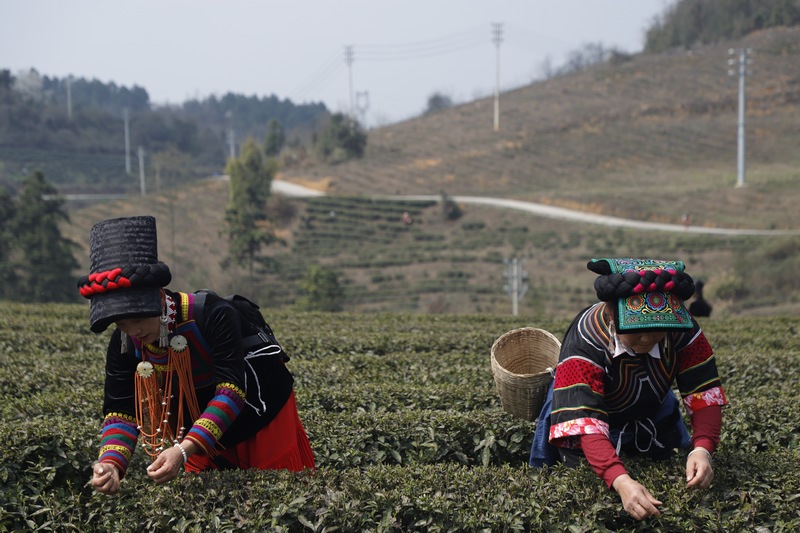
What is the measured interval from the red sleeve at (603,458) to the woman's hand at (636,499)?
0.05 m

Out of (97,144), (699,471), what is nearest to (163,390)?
(699,471)

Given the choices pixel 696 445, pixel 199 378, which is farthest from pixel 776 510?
pixel 199 378

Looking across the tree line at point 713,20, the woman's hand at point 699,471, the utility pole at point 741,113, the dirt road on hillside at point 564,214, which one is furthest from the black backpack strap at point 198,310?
the tree line at point 713,20

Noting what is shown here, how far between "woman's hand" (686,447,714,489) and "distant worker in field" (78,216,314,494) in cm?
175

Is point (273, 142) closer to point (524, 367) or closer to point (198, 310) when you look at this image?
point (524, 367)

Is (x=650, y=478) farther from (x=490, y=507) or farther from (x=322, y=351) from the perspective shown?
(x=322, y=351)

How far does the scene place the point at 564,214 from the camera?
141 ft

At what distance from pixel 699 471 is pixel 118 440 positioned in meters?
2.42

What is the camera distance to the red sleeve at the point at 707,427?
331 centimetres

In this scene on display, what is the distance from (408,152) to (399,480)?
58984 mm

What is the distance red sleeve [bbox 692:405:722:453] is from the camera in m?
3.31

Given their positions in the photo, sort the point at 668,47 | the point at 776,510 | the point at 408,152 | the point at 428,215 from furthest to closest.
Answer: the point at 668,47 → the point at 408,152 → the point at 428,215 → the point at 776,510

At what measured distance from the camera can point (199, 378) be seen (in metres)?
3.51

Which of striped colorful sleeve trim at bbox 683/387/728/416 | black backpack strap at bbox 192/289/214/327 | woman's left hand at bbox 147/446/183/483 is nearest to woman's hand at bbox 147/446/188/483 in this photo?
woman's left hand at bbox 147/446/183/483
